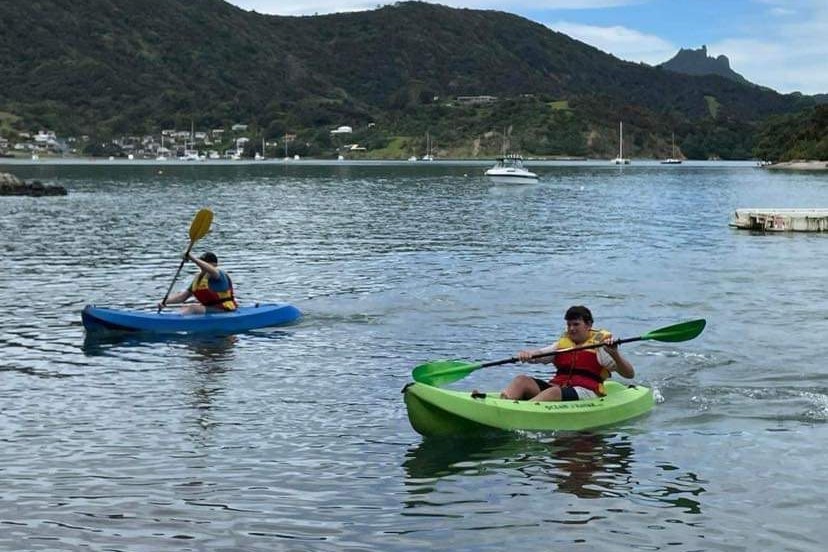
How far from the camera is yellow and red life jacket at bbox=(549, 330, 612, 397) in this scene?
15391 millimetres

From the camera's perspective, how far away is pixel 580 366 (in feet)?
50.9

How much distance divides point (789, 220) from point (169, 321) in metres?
38.4

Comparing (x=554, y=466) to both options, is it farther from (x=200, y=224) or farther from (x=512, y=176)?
(x=512, y=176)

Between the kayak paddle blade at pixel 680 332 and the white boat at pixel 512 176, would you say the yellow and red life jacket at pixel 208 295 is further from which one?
the white boat at pixel 512 176

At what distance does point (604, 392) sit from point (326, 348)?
309 inches

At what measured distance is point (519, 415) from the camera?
14570mm

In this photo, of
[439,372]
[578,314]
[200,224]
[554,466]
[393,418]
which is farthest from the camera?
[200,224]

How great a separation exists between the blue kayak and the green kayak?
32.0 feet

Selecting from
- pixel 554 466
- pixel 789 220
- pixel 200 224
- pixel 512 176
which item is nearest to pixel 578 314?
pixel 554 466

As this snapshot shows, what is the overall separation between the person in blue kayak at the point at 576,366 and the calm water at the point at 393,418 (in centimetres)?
66

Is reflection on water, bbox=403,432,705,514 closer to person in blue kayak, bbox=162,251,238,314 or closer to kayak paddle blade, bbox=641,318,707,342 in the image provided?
kayak paddle blade, bbox=641,318,707,342

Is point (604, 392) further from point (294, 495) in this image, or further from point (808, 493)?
point (294, 495)

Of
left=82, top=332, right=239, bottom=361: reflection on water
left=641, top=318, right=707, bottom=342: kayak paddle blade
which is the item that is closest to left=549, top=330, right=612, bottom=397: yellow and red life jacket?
left=641, top=318, right=707, bottom=342: kayak paddle blade

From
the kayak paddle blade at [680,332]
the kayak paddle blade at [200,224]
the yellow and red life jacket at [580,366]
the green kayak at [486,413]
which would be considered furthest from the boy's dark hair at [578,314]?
the kayak paddle blade at [200,224]
